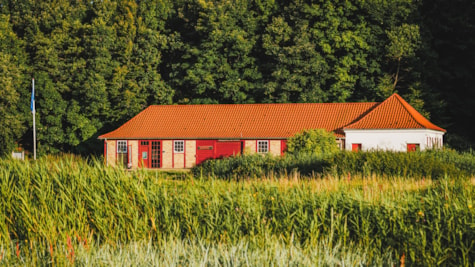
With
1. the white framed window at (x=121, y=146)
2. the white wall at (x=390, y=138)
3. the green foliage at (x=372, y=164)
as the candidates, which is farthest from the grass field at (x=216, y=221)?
the white framed window at (x=121, y=146)

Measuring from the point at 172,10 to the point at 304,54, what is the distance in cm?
1448

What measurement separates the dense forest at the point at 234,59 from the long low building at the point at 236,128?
404cm

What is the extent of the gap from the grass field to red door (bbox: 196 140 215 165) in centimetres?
3107

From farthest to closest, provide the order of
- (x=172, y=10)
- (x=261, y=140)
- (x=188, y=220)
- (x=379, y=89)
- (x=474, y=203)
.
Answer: (x=172, y=10) → (x=379, y=89) → (x=261, y=140) → (x=188, y=220) → (x=474, y=203)

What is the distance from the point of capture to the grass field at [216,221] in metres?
10.7

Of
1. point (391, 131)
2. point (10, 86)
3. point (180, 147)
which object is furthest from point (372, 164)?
point (10, 86)

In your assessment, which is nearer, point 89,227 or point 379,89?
point 89,227

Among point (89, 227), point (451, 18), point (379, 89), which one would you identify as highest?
point (451, 18)

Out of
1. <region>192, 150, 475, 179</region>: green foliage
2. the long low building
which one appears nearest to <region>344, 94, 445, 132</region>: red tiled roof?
the long low building

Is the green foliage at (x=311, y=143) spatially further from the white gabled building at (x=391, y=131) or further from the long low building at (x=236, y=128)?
the long low building at (x=236, y=128)

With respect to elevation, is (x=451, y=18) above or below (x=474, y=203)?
above

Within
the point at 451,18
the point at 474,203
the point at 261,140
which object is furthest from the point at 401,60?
the point at 474,203

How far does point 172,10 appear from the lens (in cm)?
5906

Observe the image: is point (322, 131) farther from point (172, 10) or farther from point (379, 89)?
point (172, 10)
